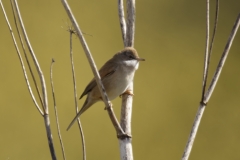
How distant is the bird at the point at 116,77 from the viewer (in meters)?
2.86

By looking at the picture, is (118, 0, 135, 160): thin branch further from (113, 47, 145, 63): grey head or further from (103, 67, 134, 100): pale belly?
(113, 47, 145, 63): grey head

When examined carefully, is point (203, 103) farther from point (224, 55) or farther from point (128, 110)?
point (128, 110)

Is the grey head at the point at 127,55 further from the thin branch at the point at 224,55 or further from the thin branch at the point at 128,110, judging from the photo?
the thin branch at the point at 224,55

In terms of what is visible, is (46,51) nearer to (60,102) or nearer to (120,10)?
(60,102)

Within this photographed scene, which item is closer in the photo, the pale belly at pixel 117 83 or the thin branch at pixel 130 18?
the thin branch at pixel 130 18

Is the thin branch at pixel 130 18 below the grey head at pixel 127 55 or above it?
above

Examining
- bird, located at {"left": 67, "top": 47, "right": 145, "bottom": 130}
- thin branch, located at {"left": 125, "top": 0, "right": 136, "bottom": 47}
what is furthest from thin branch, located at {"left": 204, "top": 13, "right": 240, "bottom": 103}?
bird, located at {"left": 67, "top": 47, "right": 145, "bottom": 130}

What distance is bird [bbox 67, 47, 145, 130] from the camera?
9.38 ft

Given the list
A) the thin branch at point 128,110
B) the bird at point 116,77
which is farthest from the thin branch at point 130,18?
the bird at point 116,77

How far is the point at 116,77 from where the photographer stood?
9.57 feet

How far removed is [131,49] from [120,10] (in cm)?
29

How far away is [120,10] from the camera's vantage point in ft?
8.61

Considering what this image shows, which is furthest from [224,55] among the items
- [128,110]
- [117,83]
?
[117,83]

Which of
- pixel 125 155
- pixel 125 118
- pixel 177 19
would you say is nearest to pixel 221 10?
pixel 177 19
